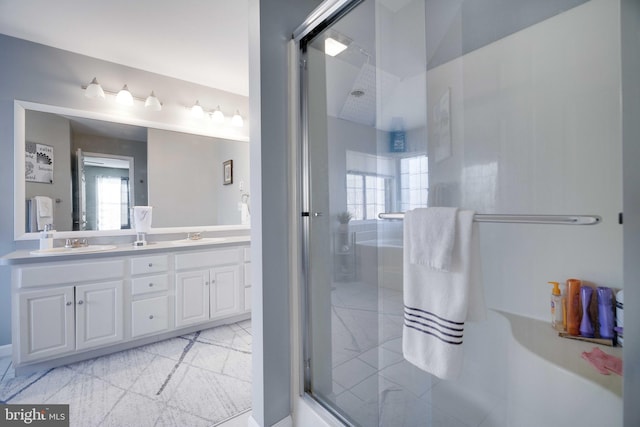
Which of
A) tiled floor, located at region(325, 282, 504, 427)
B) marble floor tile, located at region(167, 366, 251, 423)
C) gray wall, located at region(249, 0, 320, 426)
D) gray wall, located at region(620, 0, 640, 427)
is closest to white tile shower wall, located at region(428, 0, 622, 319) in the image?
gray wall, located at region(620, 0, 640, 427)

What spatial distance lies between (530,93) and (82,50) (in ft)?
11.0

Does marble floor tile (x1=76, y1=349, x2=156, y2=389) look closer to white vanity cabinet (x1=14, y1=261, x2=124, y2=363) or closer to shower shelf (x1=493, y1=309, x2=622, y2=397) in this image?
white vanity cabinet (x1=14, y1=261, x2=124, y2=363)

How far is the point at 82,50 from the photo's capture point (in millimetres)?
2408

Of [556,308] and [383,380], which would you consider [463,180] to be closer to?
[556,308]

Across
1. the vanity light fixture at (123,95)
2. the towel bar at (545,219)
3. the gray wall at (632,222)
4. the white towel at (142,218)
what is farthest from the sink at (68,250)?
the gray wall at (632,222)

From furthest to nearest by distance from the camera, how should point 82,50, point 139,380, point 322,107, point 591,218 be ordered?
point 82,50 → point 139,380 → point 322,107 → point 591,218

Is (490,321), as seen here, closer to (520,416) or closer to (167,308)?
(520,416)

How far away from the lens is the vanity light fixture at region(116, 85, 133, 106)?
2.55 m

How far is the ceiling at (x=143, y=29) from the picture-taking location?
6.31ft

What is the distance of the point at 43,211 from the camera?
90.0 inches

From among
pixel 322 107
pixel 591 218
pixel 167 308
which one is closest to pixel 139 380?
pixel 167 308

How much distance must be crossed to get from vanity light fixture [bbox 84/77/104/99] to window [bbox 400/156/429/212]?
8.79 ft

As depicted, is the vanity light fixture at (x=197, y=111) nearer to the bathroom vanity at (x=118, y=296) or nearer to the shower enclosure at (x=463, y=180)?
the bathroom vanity at (x=118, y=296)

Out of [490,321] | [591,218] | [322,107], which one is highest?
[322,107]
